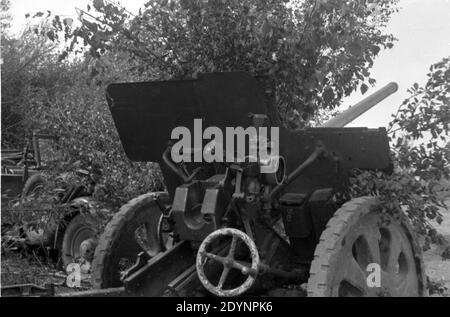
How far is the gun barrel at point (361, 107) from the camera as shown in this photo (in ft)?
15.0

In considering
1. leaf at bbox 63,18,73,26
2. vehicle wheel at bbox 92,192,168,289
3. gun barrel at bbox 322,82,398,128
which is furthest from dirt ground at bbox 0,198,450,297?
leaf at bbox 63,18,73,26

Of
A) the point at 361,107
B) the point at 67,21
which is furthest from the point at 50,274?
the point at 361,107

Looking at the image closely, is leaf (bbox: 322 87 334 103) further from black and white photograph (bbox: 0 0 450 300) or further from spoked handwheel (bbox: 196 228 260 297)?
spoked handwheel (bbox: 196 228 260 297)

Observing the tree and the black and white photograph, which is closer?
the black and white photograph

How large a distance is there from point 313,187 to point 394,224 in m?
0.50

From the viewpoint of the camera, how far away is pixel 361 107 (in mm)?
4695

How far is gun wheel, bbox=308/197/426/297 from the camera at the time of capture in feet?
10.6

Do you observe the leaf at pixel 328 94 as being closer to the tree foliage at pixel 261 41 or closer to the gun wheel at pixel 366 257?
the tree foliage at pixel 261 41

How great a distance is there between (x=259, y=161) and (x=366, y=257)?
79cm

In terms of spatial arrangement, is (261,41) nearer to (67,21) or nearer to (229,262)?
(67,21)

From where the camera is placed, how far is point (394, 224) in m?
3.74

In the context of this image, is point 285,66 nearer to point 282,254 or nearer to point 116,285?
point 282,254

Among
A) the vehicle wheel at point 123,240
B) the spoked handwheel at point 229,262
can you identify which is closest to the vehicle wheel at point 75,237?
the vehicle wheel at point 123,240
